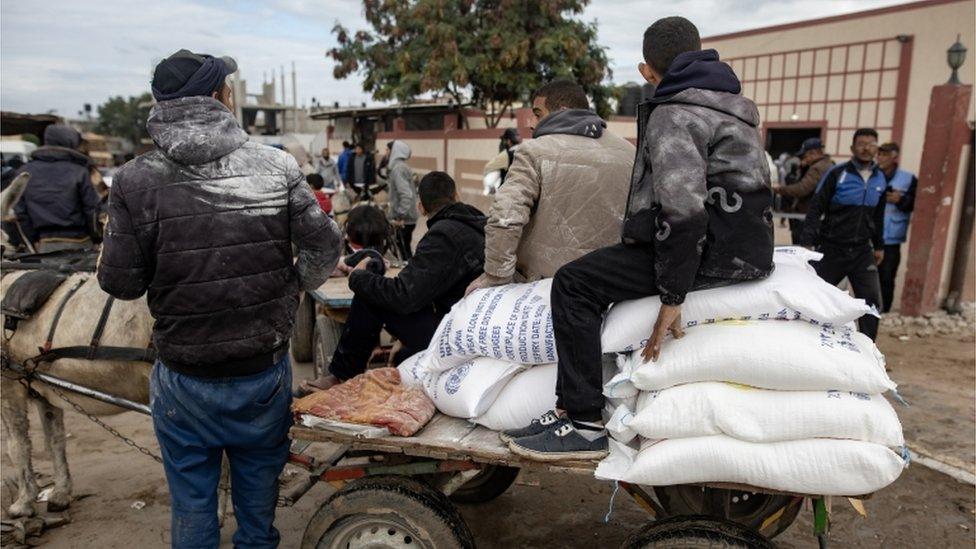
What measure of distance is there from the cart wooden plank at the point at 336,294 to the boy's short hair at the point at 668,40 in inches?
84.4

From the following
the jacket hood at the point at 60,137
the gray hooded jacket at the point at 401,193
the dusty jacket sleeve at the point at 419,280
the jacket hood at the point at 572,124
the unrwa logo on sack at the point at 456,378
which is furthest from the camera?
the gray hooded jacket at the point at 401,193

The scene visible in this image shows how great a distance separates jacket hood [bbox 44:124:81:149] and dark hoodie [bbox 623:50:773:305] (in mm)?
5649

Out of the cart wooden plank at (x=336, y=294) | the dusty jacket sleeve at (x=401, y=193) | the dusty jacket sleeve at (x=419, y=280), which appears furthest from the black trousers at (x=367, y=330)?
the dusty jacket sleeve at (x=401, y=193)

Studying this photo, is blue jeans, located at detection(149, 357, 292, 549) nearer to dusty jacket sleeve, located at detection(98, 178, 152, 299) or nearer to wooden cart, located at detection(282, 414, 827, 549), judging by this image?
wooden cart, located at detection(282, 414, 827, 549)

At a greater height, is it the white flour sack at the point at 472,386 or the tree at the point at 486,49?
the tree at the point at 486,49

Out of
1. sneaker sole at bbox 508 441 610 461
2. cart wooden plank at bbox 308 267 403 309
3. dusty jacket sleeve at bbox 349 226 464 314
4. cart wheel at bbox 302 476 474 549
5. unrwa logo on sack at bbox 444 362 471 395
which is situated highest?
dusty jacket sleeve at bbox 349 226 464 314

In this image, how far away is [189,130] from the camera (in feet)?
8.29

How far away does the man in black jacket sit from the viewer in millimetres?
3473

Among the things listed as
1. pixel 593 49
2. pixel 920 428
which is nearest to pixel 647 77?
pixel 920 428

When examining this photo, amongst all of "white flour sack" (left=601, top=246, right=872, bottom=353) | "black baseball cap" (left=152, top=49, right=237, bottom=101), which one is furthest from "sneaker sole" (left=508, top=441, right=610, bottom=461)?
"black baseball cap" (left=152, top=49, right=237, bottom=101)

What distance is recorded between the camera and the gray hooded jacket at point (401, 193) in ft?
30.8

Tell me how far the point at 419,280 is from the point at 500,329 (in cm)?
76

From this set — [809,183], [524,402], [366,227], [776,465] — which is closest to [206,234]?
[524,402]

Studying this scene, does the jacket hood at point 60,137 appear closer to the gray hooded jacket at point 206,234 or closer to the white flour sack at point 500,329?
the gray hooded jacket at point 206,234
